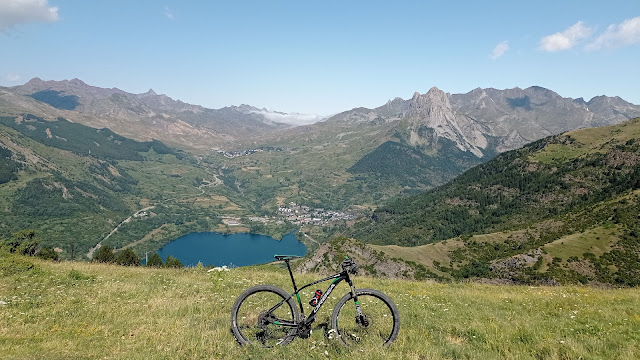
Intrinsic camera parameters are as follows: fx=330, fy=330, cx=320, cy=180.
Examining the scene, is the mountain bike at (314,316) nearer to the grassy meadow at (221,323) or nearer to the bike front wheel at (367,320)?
the bike front wheel at (367,320)

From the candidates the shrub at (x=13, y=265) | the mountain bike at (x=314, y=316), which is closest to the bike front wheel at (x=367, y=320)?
the mountain bike at (x=314, y=316)

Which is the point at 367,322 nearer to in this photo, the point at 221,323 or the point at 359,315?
the point at 359,315

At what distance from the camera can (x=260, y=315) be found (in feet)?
33.2

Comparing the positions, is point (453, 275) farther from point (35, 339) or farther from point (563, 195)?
point (563, 195)

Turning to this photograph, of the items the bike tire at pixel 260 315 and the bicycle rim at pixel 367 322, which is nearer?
the bicycle rim at pixel 367 322

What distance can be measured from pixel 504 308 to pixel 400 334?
8.69m

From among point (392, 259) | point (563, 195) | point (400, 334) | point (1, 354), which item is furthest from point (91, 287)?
point (563, 195)

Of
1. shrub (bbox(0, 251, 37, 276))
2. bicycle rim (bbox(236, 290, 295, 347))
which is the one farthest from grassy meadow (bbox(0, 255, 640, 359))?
bicycle rim (bbox(236, 290, 295, 347))

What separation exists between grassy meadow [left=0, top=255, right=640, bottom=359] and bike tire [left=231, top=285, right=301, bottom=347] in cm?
46

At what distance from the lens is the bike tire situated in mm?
9844

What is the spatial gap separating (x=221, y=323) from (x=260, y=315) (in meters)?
2.17

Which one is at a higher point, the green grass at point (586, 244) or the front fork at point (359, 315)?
the front fork at point (359, 315)

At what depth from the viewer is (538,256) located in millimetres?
93312

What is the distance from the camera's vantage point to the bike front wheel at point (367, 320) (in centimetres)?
962
